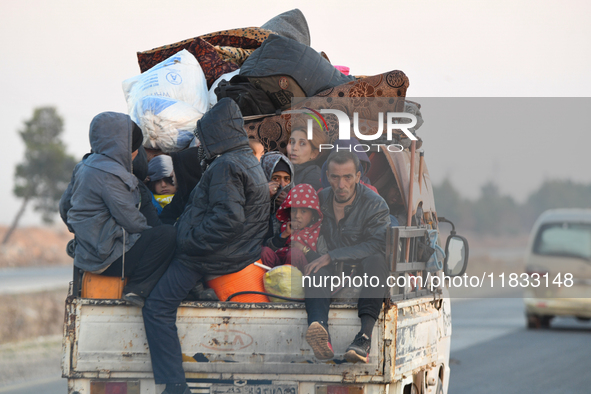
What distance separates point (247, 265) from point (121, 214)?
2.24 ft

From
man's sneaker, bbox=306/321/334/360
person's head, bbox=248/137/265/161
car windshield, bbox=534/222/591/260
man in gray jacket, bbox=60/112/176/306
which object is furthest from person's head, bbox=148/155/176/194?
car windshield, bbox=534/222/591/260

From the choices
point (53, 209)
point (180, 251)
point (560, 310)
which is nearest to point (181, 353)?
point (180, 251)

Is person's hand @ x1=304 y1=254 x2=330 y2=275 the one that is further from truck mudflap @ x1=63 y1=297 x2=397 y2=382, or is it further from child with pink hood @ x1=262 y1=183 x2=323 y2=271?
truck mudflap @ x1=63 y1=297 x2=397 y2=382

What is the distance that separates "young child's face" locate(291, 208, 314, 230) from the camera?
348cm

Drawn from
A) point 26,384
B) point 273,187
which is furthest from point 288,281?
point 26,384

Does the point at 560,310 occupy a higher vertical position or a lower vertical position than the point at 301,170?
lower

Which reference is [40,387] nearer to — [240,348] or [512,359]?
[240,348]

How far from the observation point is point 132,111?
4.57 metres

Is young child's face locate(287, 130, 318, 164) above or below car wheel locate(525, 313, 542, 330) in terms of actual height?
above

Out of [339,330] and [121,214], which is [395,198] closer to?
[339,330]

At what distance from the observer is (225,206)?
316 centimetres

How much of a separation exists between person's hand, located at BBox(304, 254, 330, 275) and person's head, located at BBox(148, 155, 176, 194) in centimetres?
126

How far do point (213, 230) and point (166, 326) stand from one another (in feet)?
1.66

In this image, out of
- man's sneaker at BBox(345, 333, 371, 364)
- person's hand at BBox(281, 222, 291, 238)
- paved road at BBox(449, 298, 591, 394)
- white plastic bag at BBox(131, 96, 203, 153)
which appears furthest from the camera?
paved road at BBox(449, 298, 591, 394)
